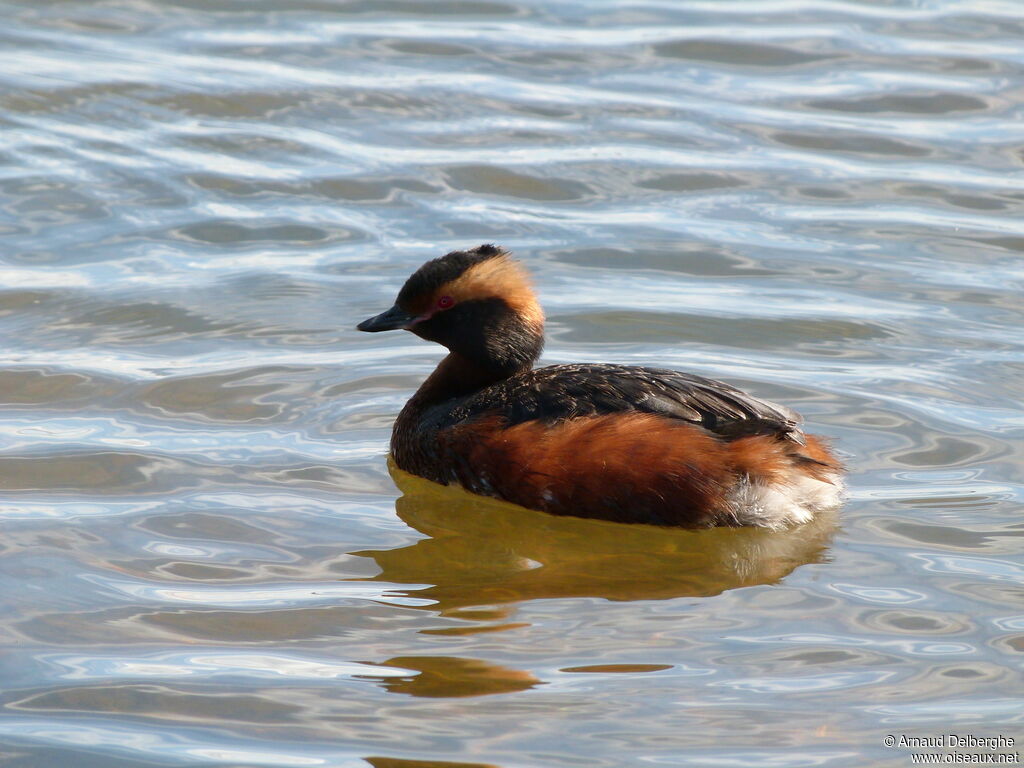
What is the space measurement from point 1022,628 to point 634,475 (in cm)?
152

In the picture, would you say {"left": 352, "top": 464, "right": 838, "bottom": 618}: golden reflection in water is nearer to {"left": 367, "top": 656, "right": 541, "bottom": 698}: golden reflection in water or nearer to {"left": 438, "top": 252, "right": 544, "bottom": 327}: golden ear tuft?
{"left": 367, "top": 656, "right": 541, "bottom": 698}: golden reflection in water

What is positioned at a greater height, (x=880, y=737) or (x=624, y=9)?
(x=624, y=9)

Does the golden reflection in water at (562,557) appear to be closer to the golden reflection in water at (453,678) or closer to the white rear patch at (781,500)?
the white rear patch at (781,500)

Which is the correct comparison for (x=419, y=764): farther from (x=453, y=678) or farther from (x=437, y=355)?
(x=437, y=355)

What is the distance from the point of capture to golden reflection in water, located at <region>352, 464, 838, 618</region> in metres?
5.41

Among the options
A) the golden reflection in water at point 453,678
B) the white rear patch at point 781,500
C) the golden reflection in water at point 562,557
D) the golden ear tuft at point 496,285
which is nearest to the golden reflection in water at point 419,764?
the golden reflection in water at point 453,678

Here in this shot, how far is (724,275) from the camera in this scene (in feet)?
27.9

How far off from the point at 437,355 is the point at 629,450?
2.08 metres

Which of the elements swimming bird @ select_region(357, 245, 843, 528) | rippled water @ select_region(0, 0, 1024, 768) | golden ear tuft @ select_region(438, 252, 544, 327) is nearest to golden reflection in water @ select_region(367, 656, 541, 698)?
rippled water @ select_region(0, 0, 1024, 768)

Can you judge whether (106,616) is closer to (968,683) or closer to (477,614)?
(477,614)

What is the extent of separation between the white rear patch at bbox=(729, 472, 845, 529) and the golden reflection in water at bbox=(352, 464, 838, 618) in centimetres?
5

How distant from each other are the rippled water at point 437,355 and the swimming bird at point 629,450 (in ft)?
0.46

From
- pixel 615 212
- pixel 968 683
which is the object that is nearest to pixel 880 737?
pixel 968 683

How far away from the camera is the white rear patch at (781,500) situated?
584 centimetres
